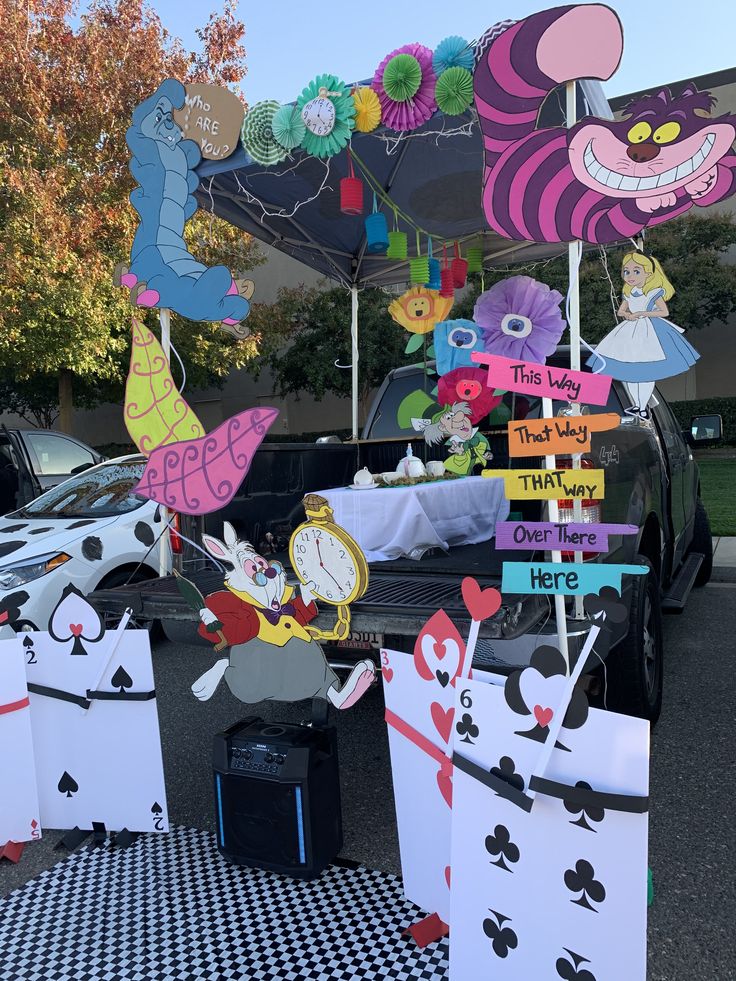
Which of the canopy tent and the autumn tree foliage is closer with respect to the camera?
the canopy tent

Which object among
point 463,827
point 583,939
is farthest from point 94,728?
point 583,939

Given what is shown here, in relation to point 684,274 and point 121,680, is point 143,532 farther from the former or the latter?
point 684,274

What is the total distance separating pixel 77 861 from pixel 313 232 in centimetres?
463

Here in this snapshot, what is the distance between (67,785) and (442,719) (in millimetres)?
1803

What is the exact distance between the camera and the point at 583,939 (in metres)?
1.72

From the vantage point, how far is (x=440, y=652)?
231 cm

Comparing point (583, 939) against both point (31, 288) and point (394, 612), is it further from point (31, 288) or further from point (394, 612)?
point (31, 288)

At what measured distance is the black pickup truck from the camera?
9.06ft

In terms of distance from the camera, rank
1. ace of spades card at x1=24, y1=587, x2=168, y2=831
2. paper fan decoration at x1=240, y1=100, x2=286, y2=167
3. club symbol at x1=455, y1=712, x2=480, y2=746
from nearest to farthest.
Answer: club symbol at x1=455, y1=712, x2=480, y2=746 < ace of spades card at x1=24, y1=587, x2=168, y2=831 < paper fan decoration at x1=240, y1=100, x2=286, y2=167

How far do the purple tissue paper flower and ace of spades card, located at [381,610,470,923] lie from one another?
4.49ft

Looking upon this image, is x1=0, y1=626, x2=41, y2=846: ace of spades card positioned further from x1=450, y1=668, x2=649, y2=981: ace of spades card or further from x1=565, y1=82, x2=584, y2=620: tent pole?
x1=565, y1=82, x2=584, y2=620: tent pole

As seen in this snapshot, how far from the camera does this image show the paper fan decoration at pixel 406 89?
2986 millimetres

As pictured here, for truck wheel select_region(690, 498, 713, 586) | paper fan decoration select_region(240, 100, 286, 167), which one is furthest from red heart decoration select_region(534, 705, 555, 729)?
truck wheel select_region(690, 498, 713, 586)

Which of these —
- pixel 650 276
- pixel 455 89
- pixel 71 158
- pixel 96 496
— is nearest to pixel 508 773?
pixel 650 276
